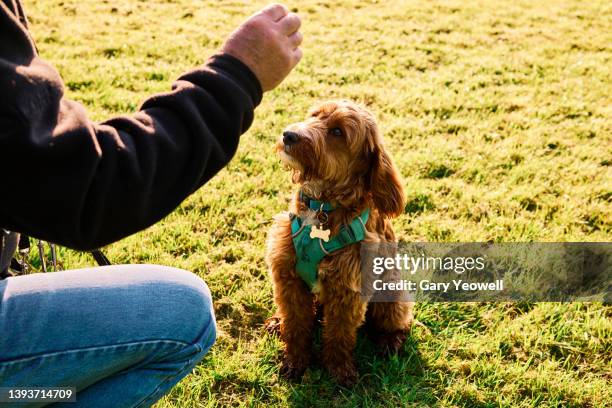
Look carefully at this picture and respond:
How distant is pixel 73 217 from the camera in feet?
4.74

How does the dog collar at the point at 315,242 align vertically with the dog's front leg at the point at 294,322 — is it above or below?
above

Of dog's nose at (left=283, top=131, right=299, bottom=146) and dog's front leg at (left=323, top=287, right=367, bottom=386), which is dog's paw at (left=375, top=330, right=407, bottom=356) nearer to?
dog's front leg at (left=323, top=287, right=367, bottom=386)

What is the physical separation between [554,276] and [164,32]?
19.4ft

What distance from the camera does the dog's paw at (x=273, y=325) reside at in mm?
3433

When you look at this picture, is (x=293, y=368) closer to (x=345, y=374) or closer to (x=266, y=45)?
(x=345, y=374)

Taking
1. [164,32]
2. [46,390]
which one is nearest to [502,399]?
[46,390]

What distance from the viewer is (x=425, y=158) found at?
5098 mm

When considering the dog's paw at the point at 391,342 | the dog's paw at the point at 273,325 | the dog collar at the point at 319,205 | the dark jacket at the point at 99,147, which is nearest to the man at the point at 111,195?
the dark jacket at the point at 99,147

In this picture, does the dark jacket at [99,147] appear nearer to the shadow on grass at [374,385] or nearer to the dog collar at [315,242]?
the dog collar at [315,242]

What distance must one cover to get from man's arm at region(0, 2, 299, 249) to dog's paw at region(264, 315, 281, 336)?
76.3 inches

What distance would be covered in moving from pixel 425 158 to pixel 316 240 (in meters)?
2.46

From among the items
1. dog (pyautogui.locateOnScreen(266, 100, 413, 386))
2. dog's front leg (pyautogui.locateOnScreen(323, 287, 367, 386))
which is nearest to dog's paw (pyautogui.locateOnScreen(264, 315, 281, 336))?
dog (pyautogui.locateOnScreen(266, 100, 413, 386))

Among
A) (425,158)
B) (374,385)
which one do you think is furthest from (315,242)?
(425,158)

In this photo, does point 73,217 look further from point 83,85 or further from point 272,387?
point 83,85
